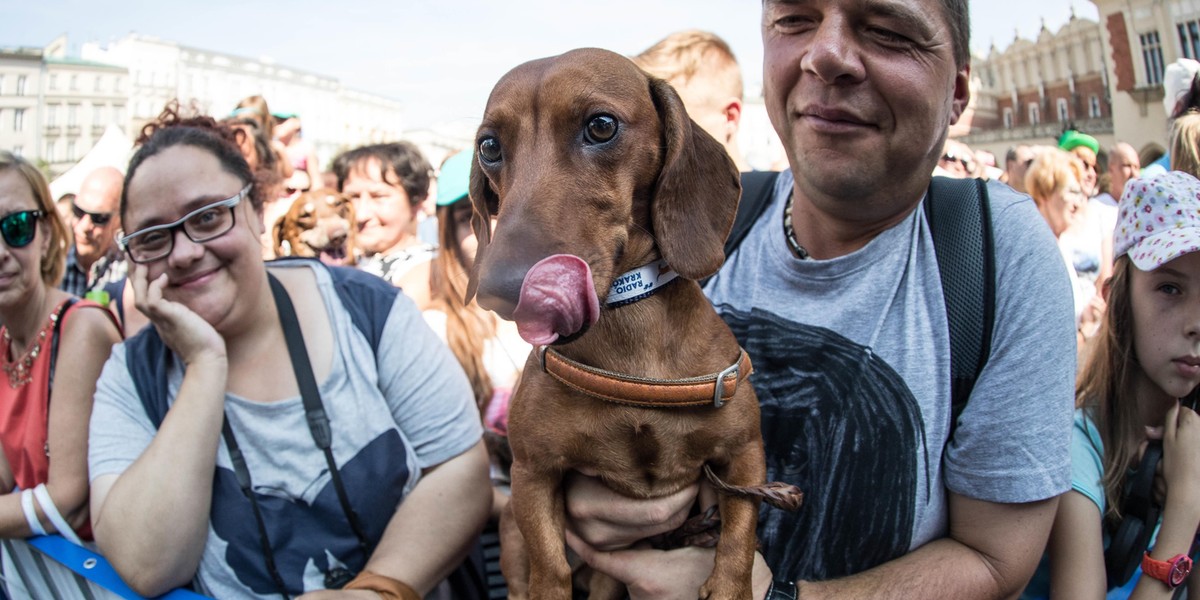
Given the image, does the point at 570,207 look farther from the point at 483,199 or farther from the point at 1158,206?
the point at 1158,206

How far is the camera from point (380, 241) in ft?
17.5

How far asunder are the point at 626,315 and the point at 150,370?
74.3 inches

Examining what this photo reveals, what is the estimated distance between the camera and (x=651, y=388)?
168 centimetres

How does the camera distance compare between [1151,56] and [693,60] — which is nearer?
[693,60]

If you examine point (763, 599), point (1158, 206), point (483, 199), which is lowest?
point (763, 599)

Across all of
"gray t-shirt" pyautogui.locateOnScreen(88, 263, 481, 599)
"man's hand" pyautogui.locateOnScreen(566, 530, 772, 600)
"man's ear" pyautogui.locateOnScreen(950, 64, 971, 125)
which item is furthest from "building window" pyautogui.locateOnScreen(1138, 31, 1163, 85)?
"man's hand" pyautogui.locateOnScreen(566, 530, 772, 600)

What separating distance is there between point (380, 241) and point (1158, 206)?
447cm

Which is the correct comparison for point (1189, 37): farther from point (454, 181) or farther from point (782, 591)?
point (782, 591)

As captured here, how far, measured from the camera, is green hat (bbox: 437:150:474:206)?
4148 millimetres

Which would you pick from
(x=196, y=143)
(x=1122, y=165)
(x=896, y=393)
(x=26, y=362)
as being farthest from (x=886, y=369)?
(x=1122, y=165)

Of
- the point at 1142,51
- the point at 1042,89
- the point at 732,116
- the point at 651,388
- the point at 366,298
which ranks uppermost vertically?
the point at 1042,89

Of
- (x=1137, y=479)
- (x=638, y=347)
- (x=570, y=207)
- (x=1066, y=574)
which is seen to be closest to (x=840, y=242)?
(x=638, y=347)

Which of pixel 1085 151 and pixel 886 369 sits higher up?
pixel 1085 151

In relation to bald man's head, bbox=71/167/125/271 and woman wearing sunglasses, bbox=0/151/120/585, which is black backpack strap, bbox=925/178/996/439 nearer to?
woman wearing sunglasses, bbox=0/151/120/585
